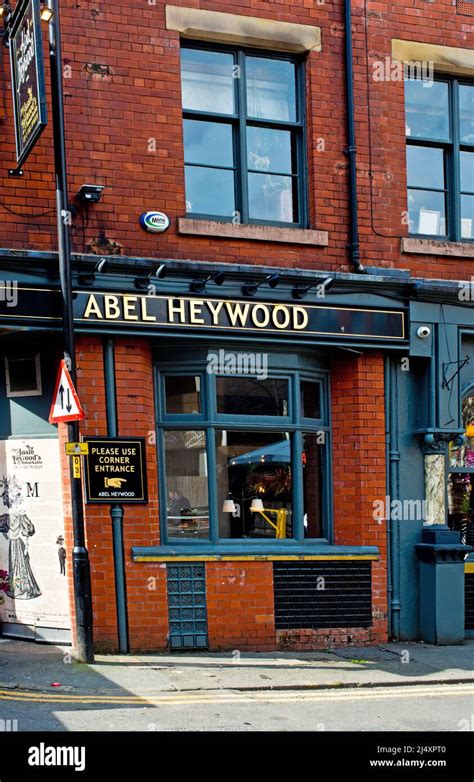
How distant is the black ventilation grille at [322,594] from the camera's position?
10.6 meters

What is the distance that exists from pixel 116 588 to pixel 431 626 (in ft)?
12.4

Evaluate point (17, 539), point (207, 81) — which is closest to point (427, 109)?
point (207, 81)

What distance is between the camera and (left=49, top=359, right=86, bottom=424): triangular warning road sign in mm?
8914

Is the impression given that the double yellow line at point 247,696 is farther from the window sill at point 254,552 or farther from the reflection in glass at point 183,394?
the reflection in glass at point 183,394

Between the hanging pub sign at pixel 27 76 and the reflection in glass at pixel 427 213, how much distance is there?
16.5 feet

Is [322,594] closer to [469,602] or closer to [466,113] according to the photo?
[469,602]

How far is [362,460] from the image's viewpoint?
36.4ft

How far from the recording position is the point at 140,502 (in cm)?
1005

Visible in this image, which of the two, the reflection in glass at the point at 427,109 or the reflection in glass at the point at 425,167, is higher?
the reflection in glass at the point at 427,109

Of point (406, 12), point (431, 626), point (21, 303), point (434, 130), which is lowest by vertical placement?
point (431, 626)

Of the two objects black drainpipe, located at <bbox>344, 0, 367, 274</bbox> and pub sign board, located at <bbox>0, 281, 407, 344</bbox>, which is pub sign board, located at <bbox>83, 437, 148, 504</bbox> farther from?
black drainpipe, located at <bbox>344, 0, 367, 274</bbox>

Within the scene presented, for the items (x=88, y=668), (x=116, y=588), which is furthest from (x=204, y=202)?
(x=88, y=668)

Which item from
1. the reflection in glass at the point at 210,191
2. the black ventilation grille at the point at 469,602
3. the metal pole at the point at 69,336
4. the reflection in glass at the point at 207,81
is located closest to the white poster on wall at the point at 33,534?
the metal pole at the point at 69,336

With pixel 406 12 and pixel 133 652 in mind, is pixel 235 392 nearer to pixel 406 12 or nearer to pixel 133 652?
pixel 133 652
